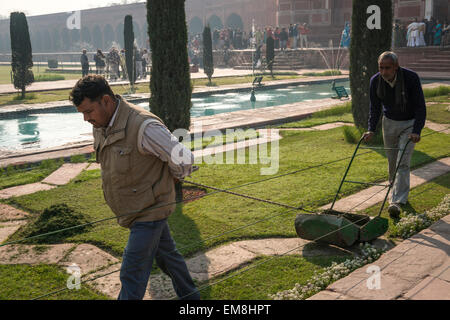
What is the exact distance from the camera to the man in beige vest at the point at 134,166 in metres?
2.68

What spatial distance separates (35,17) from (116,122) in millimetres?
79362

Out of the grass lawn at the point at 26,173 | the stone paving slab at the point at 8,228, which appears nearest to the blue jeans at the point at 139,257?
the stone paving slab at the point at 8,228

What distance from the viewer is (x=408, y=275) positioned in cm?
346

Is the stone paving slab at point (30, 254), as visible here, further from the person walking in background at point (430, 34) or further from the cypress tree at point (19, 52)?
the person walking in background at point (430, 34)

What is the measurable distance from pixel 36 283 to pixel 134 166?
1.58 meters

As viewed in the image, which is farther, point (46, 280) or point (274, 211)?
point (274, 211)

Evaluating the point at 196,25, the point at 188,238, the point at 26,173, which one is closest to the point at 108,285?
the point at 188,238

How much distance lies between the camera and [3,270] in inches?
155

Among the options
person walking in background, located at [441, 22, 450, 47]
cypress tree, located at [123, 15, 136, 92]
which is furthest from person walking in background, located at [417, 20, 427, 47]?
cypress tree, located at [123, 15, 136, 92]

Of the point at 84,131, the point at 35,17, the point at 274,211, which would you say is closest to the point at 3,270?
the point at 274,211

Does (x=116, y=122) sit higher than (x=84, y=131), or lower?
higher

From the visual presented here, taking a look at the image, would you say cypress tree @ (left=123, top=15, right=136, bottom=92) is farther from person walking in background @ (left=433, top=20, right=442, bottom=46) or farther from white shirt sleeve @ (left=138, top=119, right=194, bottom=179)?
white shirt sleeve @ (left=138, top=119, right=194, bottom=179)

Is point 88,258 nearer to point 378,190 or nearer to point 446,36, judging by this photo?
point 378,190
